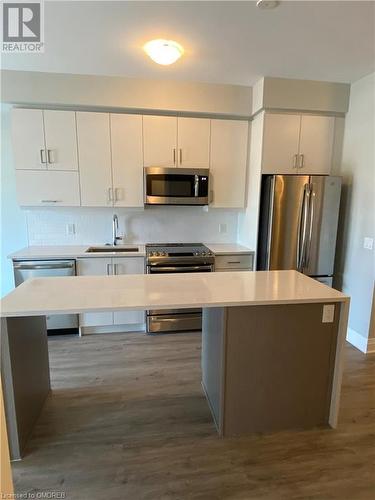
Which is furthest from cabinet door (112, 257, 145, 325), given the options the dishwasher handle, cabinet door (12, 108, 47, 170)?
cabinet door (12, 108, 47, 170)

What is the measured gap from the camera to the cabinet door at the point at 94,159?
3262 millimetres

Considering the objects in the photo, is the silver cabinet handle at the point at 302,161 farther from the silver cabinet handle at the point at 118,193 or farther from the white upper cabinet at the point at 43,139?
the white upper cabinet at the point at 43,139

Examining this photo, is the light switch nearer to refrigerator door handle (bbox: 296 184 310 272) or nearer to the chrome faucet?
refrigerator door handle (bbox: 296 184 310 272)

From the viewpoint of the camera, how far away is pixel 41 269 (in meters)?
3.11

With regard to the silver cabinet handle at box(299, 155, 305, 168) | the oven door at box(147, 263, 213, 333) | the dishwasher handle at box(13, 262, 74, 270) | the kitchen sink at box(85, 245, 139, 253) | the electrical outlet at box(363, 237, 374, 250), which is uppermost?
the silver cabinet handle at box(299, 155, 305, 168)

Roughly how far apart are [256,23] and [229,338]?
2.20 meters

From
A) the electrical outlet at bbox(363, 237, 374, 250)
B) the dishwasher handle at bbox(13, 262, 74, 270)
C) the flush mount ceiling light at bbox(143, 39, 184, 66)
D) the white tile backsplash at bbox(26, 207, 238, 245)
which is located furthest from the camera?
the white tile backsplash at bbox(26, 207, 238, 245)

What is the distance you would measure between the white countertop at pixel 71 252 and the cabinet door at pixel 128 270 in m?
0.06

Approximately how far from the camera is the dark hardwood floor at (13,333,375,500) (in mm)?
1574

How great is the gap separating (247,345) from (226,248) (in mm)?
1947

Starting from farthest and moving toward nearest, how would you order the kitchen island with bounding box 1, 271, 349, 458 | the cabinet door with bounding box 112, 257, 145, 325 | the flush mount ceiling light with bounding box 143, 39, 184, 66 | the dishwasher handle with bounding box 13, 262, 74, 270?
the cabinet door with bounding box 112, 257, 145, 325 < the dishwasher handle with bounding box 13, 262, 74, 270 < the flush mount ceiling light with bounding box 143, 39, 184, 66 < the kitchen island with bounding box 1, 271, 349, 458

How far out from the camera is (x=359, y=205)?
10.3ft

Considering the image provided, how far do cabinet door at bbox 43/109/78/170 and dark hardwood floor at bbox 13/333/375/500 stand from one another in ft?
7.14

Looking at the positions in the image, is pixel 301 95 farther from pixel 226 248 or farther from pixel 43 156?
pixel 43 156
